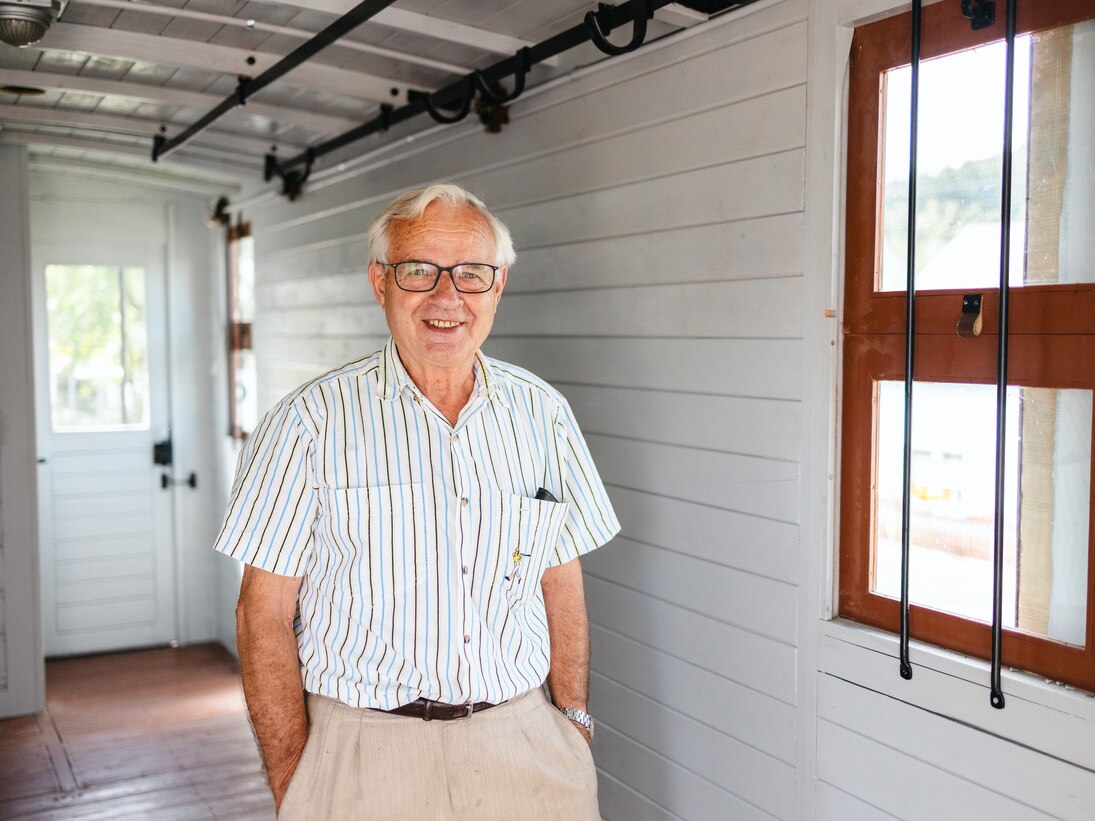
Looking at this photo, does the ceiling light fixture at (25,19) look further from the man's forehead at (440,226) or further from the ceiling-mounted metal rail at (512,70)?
the man's forehead at (440,226)

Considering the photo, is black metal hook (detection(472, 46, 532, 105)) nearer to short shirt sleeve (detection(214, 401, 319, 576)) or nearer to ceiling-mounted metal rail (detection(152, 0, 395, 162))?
ceiling-mounted metal rail (detection(152, 0, 395, 162))

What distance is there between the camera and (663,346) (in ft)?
8.47

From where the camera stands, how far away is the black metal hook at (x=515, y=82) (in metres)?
2.86

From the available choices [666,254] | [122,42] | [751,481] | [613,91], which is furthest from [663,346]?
[122,42]

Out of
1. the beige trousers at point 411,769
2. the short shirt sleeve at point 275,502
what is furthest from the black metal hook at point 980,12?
the beige trousers at point 411,769

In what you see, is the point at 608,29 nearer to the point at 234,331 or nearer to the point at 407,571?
the point at 407,571

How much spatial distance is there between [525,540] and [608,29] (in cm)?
128

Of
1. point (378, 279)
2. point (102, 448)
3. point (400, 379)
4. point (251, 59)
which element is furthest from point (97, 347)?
point (400, 379)

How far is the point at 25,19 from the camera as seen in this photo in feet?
8.45

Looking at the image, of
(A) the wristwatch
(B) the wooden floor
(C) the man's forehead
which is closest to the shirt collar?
(C) the man's forehead

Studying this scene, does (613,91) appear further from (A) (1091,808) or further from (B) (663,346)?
(A) (1091,808)

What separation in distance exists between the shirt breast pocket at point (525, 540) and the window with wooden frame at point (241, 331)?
3966 millimetres

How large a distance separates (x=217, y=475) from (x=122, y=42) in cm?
376

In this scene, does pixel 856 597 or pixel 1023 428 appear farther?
pixel 856 597
